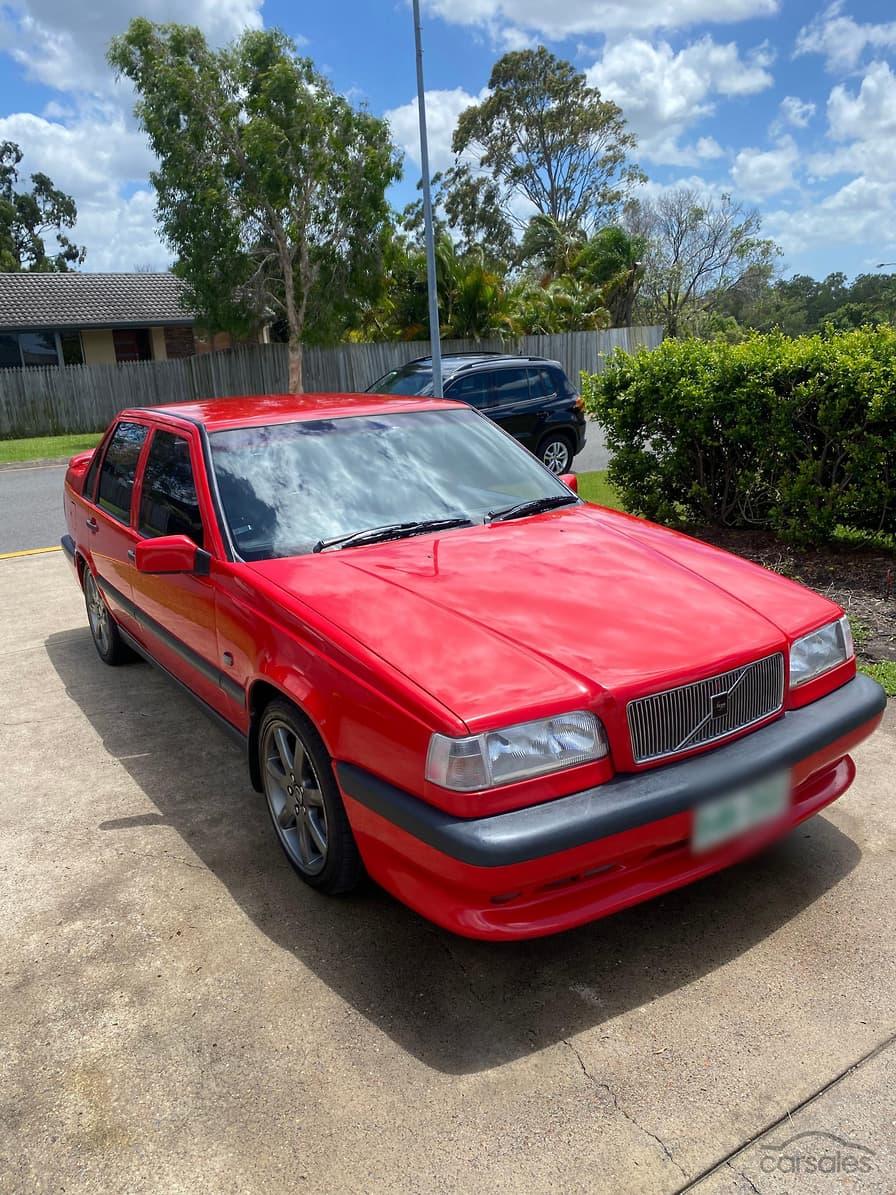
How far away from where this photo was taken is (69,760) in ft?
14.8

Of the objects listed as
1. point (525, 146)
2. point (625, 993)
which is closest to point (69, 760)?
point (625, 993)

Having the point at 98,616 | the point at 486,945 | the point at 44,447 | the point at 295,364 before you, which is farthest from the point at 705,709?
the point at 295,364

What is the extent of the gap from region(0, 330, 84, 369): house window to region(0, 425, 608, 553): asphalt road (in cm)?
1361

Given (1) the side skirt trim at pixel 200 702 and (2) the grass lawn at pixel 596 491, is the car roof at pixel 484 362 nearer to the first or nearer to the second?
(2) the grass lawn at pixel 596 491

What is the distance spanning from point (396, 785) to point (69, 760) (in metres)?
2.49

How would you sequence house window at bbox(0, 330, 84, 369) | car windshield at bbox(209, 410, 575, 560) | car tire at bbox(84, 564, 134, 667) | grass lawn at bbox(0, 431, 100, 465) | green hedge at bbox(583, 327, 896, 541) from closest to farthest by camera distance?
car windshield at bbox(209, 410, 575, 560) → car tire at bbox(84, 564, 134, 667) → green hedge at bbox(583, 327, 896, 541) → grass lawn at bbox(0, 431, 100, 465) → house window at bbox(0, 330, 84, 369)

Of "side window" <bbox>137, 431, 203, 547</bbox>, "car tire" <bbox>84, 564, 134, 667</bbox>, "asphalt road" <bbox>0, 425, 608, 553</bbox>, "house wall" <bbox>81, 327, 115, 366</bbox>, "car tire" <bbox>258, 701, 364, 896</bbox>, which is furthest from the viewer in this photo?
"house wall" <bbox>81, 327, 115, 366</bbox>

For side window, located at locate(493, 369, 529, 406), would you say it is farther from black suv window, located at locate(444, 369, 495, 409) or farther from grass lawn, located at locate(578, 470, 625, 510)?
grass lawn, located at locate(578, 470, 625, 510)

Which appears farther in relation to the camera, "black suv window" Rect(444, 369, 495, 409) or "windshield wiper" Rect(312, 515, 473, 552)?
"black suv window" Rect(444, 369, 495, 409)

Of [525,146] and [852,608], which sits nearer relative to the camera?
[852,608]

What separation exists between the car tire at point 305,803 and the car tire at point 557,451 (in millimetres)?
10391

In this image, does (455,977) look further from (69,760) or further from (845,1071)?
(69,760)

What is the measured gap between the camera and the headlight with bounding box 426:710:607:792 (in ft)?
8.13

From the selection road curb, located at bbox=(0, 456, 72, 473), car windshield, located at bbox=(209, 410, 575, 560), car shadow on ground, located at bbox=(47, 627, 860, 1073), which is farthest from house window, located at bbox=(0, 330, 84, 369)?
car shadow on ground, located at bbox=(47, 627, 860, 1073)
